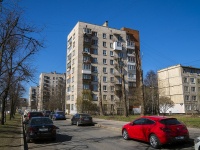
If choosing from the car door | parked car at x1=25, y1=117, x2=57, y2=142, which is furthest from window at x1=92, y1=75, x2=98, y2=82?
the car door

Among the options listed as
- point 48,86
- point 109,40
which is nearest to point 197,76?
point 109,40

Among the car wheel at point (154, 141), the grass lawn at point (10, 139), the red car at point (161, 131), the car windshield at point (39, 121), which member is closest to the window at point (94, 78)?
the grass lawn at point (10, 139)

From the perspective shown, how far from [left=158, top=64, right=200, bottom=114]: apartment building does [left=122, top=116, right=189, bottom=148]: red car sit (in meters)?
59.0

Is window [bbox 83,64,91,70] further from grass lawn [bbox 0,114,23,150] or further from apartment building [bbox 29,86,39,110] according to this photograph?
apartment building [bbox 29,86,39,110]

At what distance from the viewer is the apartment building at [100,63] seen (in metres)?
59.3

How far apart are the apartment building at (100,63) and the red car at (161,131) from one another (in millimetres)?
45624

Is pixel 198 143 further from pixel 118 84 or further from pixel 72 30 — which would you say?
pixel 72 30

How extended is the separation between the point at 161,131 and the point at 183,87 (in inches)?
2579

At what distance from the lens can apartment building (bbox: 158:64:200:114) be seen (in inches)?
2744

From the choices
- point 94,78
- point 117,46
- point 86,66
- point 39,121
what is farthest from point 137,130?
point 117,46

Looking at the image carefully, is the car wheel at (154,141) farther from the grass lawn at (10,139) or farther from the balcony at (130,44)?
the balcony at (130,44)

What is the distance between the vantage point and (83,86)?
58.6 m

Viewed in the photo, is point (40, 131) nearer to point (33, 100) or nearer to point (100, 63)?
point (100, 63)

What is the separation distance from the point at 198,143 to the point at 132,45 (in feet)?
202
